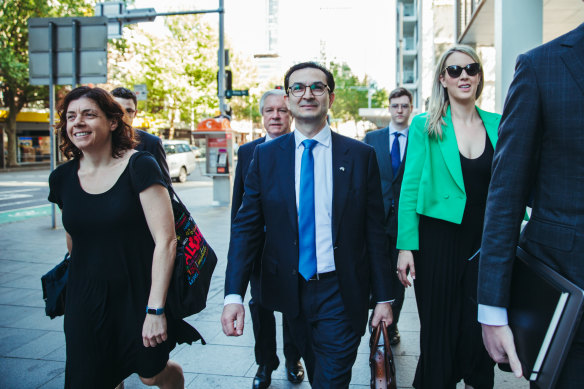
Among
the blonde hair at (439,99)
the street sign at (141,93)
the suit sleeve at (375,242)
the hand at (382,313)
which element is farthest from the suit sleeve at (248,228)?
the street sign at (141,93)

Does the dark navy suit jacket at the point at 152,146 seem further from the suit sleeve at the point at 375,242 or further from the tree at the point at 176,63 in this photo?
the tree at the point at 176,63

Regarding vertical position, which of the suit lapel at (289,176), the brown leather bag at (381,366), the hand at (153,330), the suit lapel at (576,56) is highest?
the suit lapel at (576,56)

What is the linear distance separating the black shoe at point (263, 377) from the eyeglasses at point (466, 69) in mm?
2224

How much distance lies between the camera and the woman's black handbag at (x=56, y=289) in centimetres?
264

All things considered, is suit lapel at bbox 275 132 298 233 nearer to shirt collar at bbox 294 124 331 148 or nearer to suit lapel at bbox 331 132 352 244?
shirt collar at bbox 294 124 331 148

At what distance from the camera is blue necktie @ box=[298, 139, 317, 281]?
2.38 meters

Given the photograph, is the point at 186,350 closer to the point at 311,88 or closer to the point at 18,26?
the point at 311,88

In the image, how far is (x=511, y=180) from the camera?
1.49 metres

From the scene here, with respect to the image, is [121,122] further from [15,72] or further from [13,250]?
[15,72]

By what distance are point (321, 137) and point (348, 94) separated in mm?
47859

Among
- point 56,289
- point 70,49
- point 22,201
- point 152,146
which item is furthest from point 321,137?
point 22,201

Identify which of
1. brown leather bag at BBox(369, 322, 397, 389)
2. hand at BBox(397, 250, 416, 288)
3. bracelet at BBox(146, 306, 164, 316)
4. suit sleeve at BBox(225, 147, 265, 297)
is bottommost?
brown leather bag at BBox(369, 322, 397, 389)

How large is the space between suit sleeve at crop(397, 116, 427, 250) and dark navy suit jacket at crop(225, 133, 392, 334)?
11.0 inches

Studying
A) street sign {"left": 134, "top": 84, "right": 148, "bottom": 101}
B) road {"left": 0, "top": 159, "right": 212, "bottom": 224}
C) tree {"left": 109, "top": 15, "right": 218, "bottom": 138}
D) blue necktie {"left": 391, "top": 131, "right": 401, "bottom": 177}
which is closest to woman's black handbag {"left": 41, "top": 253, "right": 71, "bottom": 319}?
blue necktie {"left": 391, "top": 131, "right": 401, "bottom": 177}
